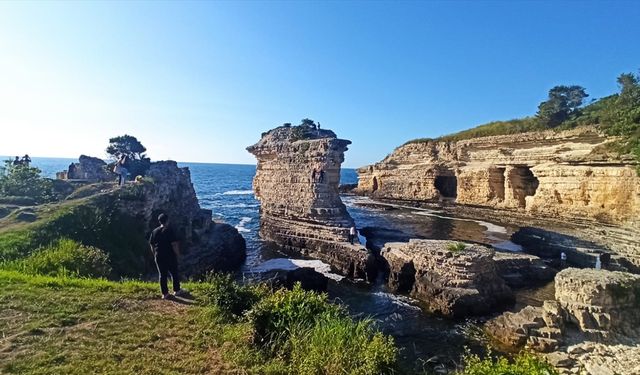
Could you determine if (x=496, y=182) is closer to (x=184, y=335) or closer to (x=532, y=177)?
(x=532, y=177)

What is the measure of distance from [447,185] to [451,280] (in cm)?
3657

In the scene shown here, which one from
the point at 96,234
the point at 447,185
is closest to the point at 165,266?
the point at 96,234

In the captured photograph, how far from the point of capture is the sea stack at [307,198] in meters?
20.7

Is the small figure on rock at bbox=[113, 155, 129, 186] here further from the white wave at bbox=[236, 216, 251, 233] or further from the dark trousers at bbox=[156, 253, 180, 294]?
the white wave at bbox=[236, 216, 251, 233]

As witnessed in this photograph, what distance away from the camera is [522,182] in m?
34.6

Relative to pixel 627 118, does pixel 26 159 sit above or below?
below

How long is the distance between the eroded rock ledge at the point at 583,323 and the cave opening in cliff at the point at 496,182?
26.7m

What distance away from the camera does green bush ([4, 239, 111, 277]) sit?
9305 millimetres

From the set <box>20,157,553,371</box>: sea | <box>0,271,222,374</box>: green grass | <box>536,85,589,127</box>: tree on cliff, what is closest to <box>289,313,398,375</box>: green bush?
<box>0,271,222,374</box>: green grass

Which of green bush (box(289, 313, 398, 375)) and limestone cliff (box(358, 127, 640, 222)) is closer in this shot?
green bush (box(289, 313, 398, 375))

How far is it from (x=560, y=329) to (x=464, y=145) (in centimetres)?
3294

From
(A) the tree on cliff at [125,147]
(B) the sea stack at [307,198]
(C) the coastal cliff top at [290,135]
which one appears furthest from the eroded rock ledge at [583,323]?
(A) the tree on cliff at [125,147]

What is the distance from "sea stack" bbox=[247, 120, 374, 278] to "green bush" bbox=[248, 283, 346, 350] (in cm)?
1097

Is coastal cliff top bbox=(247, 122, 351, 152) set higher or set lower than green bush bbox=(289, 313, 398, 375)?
higher
